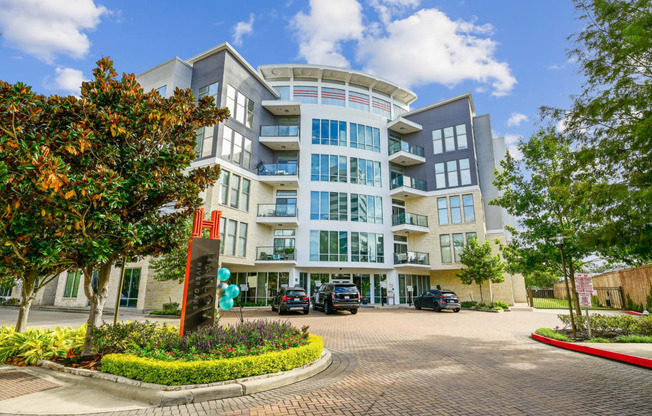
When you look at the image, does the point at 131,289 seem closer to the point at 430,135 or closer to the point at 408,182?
the point at 408,182

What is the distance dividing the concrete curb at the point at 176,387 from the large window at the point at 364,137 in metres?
26.1

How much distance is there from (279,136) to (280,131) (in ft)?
1.79

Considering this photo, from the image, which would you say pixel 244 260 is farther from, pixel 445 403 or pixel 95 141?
pixel 445 403

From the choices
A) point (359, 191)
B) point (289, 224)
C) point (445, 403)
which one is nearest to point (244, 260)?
point (289, 224)

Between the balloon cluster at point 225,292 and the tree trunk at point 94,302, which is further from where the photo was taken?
the balloon cluster at point 225,292

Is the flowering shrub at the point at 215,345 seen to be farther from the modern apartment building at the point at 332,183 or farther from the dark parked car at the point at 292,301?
the modern apartment building at the point at 332,183

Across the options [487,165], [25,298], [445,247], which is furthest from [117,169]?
[487,165]

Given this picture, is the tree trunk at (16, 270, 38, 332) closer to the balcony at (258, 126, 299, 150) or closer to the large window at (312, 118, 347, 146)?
the balcony at (258, 126, 299, 150)

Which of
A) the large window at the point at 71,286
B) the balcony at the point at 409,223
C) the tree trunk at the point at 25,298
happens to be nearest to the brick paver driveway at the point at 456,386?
the tree trunk at the point at 25,298

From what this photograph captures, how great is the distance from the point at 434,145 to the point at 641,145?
27.0 metres

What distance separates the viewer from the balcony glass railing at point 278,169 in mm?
27203

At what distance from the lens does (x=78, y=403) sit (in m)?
5.23

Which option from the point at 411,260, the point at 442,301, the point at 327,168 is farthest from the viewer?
the point at 327,168

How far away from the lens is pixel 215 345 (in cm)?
675
